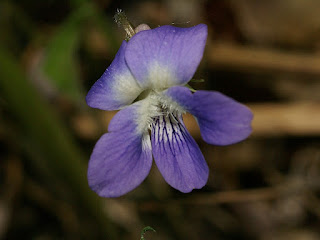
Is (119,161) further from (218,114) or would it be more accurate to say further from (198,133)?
(198,133)

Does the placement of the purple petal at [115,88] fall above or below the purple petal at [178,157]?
above

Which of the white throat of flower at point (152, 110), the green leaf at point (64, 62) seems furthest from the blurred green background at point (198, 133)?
the white throat of flower at point (152, 110)

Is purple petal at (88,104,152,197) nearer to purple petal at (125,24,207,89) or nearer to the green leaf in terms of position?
purple petal at (125,24,207,89)

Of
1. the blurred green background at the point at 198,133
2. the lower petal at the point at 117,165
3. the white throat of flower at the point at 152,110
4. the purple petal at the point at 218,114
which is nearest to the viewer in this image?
the purple petal at the point at 218,114

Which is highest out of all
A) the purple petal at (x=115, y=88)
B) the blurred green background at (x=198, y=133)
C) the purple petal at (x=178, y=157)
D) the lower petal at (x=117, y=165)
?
the purple petal at (x=115, y=88)

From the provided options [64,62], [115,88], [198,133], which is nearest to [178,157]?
[115,88]

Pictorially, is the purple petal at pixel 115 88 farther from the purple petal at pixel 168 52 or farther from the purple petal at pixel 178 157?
the purple petal at pixel 178 157

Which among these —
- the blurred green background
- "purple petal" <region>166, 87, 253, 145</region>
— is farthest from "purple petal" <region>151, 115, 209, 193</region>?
the blurred green background

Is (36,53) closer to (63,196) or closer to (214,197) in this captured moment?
(63,196)

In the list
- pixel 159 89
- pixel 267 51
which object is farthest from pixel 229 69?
pixel 159 89
